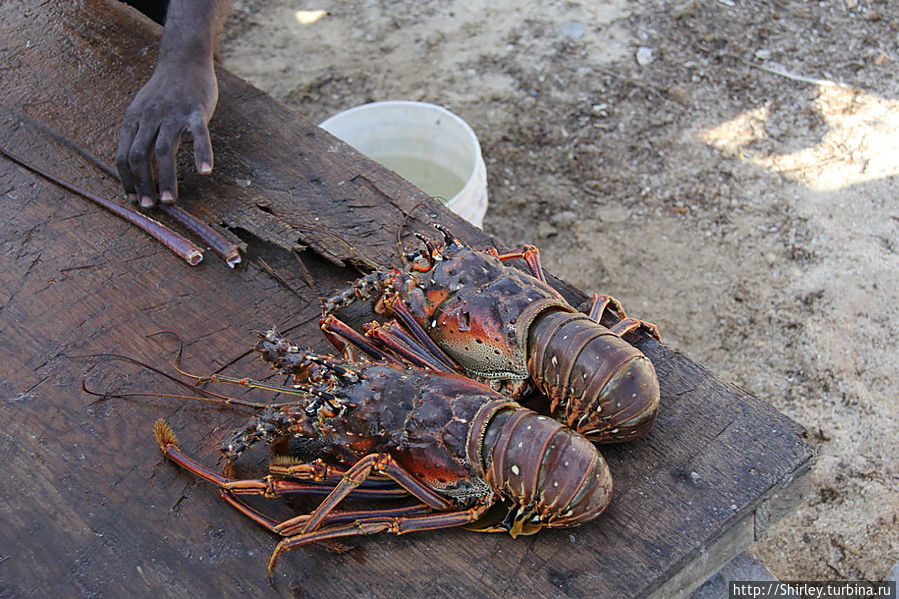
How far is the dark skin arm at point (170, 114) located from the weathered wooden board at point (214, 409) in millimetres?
174

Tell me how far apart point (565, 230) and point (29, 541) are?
3602 mm

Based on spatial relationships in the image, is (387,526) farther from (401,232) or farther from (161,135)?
(161,135)

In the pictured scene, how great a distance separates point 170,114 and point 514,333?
1.76m

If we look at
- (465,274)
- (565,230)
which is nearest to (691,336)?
(565,230)

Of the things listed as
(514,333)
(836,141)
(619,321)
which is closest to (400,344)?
(514,333)

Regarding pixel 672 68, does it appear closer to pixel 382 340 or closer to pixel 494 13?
pixel 494 13

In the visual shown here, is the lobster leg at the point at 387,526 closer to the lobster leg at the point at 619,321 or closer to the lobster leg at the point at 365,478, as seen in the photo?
the lobster leg at the point at 365,478

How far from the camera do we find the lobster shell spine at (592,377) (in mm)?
2186

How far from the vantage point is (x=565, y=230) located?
4.73 meters

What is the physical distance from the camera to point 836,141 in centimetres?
488

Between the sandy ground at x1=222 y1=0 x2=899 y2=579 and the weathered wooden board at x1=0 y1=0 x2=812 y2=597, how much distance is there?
157cm

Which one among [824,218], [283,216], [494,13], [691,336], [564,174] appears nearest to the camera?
[283,216]

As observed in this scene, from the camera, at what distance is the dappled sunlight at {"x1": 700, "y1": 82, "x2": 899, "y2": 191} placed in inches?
185

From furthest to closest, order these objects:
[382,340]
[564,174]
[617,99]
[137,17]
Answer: [617,99]
[564,174]
[137,17]
[382,340]
